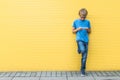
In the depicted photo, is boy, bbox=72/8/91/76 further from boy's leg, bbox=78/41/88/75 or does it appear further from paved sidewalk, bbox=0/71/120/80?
paved sidewalk, bbox=0/71/120/80

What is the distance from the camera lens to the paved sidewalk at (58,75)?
11500mm

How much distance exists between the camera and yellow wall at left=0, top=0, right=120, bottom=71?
12.4 meters

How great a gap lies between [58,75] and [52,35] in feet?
4.40

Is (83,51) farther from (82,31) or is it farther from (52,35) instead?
(52,35)

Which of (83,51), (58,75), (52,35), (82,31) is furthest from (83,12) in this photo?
(58,75)

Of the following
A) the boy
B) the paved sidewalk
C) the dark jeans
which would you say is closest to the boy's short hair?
the boy

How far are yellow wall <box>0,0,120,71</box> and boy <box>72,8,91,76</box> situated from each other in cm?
34

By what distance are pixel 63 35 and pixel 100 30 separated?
117 cm

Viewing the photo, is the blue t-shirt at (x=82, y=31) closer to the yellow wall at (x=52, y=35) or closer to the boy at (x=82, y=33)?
the boy at (x=82, y=33)

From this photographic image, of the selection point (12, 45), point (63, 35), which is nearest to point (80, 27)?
point (63, 35)

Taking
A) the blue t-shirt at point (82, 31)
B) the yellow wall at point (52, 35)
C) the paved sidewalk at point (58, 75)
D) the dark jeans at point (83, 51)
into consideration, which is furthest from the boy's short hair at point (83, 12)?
the paved sidewalk at point (58, 75)

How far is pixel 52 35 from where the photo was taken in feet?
41.0

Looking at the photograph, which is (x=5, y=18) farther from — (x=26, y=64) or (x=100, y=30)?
(x=100, y=30)

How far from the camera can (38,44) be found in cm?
1250
